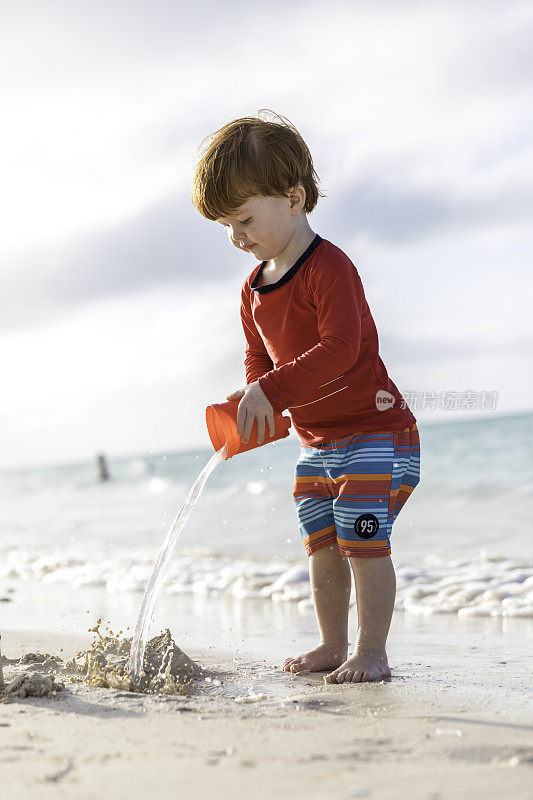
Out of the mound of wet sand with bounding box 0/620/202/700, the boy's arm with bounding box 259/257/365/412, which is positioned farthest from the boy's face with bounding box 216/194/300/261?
the mound of wet sand with bounding box 0/620/202/700

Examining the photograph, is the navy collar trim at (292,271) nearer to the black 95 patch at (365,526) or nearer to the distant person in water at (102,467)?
the black 95 patch at (365,526)

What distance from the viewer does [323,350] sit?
8.02 feet

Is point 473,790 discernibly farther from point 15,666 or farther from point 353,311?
point 15,666

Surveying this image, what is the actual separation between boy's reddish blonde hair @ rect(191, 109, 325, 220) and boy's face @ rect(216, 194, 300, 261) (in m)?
0.02

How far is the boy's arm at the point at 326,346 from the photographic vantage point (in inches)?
95.3

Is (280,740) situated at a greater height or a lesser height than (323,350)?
lesser

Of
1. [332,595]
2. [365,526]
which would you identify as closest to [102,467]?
[332,595]

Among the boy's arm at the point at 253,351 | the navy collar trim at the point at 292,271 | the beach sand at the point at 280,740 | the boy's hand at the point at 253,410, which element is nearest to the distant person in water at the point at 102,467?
the boy's arm at the point at 253,351

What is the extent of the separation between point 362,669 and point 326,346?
966mm

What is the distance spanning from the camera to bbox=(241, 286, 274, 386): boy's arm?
9.61 ft

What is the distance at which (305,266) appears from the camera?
261 cm

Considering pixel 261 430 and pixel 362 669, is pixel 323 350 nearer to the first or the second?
pixel 261 430

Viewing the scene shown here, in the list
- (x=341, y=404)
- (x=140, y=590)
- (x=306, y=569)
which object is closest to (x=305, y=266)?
(x=341, y=404)

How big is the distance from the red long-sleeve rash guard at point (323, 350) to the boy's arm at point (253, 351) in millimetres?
87
